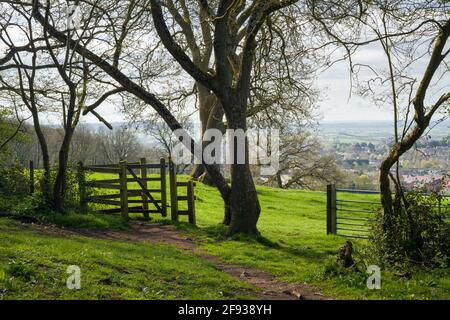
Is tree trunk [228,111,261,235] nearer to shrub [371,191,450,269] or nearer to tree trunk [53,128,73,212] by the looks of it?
shrub [371,191,450,269]

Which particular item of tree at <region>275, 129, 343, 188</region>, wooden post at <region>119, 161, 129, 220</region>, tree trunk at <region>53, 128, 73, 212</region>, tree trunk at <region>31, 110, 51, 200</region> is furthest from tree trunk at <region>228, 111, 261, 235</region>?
tree at <region>275, 129, 343, 188</region>

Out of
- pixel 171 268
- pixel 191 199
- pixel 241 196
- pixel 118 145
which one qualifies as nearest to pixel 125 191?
pixel 191 199

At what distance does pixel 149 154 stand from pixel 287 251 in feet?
210

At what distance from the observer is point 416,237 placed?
34.4ft

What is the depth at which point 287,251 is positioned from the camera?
46.4 ft

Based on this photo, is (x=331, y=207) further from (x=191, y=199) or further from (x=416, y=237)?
(x=416, y=237)

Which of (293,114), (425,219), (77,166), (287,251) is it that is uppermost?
(293,114)

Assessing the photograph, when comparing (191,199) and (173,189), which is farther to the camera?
(173,189)

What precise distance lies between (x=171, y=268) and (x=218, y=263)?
232 cm

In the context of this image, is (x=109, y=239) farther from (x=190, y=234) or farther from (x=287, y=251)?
(x=287, y=251)

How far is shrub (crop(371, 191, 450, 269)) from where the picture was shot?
10.3m

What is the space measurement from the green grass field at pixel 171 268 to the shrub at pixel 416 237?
609mm
